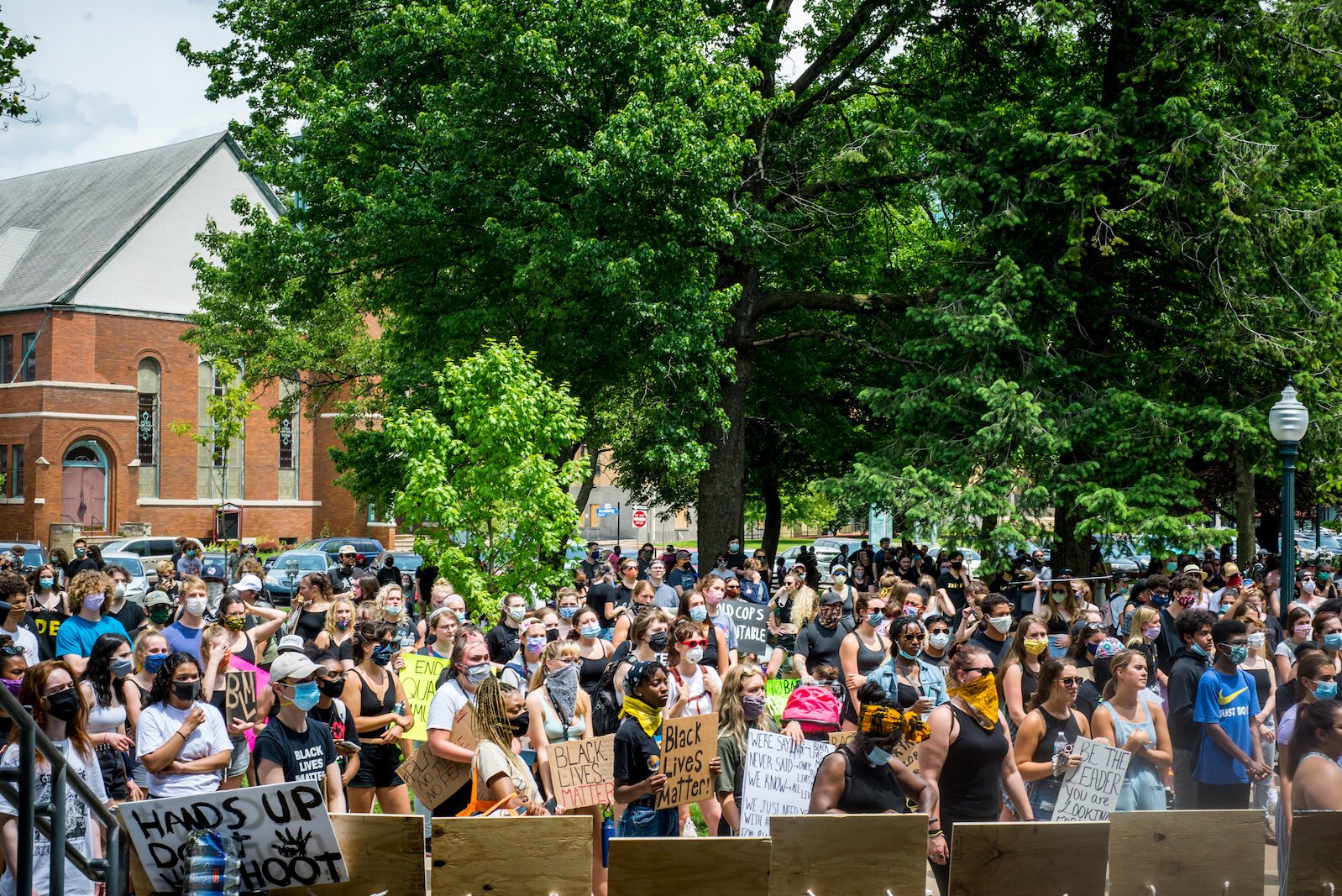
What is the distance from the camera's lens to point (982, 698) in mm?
6762

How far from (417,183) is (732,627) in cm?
1222

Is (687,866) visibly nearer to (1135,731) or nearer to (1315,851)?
(1315,851)

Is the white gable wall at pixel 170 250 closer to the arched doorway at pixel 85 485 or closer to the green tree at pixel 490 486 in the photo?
the arched doorway at pixel 85 485

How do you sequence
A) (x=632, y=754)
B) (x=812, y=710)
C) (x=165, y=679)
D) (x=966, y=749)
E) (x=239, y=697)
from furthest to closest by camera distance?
(x=239, y=697) < (x=812, y=710) < (x=165, y=679) < (x=632, y=754) < (x=966, y=749)

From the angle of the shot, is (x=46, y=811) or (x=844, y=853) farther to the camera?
(x=844, y=853)

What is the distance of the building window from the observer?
178 ft

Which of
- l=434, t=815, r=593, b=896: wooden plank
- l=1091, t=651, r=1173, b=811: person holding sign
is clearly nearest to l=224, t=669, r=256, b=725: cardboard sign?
l=434, t=815, r=593, b=896: wooden plank

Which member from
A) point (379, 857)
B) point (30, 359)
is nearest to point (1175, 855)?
point (379, 857)

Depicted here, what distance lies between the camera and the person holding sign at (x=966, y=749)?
22.1ft

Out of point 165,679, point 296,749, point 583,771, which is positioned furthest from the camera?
point 583,771

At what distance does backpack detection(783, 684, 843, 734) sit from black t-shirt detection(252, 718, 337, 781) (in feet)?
8.99

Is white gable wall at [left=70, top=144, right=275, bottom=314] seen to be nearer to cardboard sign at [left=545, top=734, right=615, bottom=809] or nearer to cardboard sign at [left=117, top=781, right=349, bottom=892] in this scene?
cardboard sign at [left=545, top=734, right=615, bottom=809]

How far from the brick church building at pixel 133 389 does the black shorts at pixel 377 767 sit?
45.3 meters

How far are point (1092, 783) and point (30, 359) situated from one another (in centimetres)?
5596
